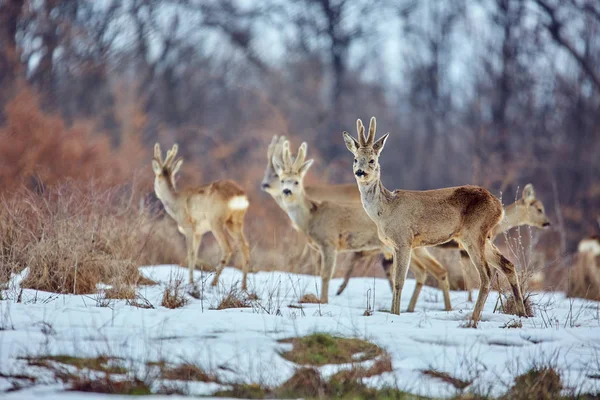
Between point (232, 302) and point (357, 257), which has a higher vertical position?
point (357, 257)

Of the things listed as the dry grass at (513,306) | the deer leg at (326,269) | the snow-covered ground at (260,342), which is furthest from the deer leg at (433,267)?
the snow-covered ground at (260,342)

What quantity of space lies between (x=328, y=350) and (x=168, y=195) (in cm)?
656

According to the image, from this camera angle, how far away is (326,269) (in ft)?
34.3

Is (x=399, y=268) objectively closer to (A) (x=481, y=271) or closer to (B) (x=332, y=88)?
(A) (x=481, y=271)

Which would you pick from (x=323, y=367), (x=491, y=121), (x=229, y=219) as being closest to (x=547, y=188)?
(x=491, y=121)

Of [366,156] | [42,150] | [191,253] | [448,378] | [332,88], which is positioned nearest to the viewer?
[448,378]

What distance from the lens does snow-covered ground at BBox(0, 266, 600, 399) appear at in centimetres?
633

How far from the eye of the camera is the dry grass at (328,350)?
6.63 m

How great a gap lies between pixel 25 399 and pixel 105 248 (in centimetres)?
498

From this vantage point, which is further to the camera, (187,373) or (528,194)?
(528,194)

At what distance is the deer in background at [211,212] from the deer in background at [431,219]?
128 inches

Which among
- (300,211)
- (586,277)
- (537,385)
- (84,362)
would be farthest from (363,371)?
(586,277)

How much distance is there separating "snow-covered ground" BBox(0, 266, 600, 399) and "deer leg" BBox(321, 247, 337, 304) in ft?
6.15

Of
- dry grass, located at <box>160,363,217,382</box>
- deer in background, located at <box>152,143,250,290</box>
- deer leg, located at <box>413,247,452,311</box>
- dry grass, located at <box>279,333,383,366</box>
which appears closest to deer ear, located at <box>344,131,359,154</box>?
deer leg, located at <box>413,247,452,311</box>
